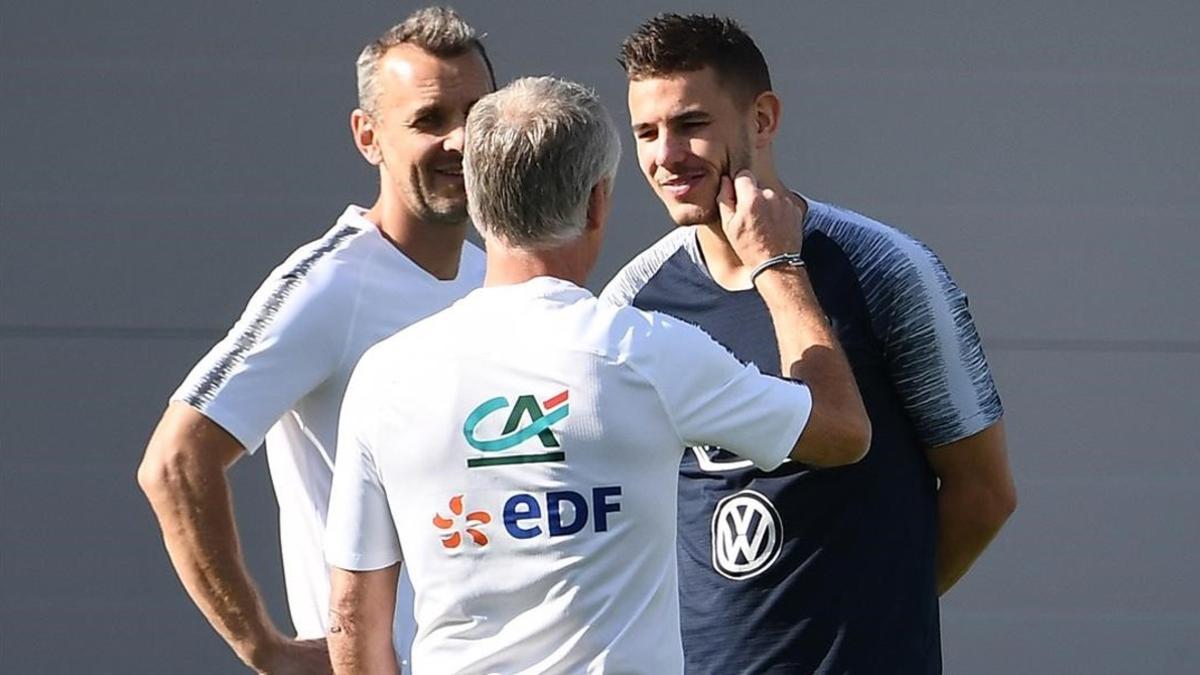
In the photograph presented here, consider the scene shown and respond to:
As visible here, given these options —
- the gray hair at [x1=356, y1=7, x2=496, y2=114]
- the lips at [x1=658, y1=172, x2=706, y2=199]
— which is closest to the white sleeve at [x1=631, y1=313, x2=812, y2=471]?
the lips at [x1=658, y1=172, x2=706, y2=199]

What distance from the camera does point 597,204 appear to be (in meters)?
2.24

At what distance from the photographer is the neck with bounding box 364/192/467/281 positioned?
295 cm

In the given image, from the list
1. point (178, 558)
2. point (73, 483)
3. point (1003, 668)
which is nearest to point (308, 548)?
point (178, 558)

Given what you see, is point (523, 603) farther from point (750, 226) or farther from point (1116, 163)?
point (1116, 163)

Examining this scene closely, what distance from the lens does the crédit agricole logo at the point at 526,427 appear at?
215 centimetres

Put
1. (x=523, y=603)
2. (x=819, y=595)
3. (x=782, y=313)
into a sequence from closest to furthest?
(x=523, y=603)
(x=782, y=313)
(x=819, y=595)

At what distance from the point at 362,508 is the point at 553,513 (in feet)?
0.79

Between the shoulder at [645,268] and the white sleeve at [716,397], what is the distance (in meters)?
0.72

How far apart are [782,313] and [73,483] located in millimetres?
2705

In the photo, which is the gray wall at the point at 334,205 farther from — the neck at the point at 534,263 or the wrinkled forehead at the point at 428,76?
the neck at the point at 534,263

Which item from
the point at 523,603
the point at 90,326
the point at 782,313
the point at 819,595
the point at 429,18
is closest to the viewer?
the point at 523,603

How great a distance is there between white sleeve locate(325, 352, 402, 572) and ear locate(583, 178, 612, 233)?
1.01 feet

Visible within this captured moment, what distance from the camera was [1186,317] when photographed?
4723 mm

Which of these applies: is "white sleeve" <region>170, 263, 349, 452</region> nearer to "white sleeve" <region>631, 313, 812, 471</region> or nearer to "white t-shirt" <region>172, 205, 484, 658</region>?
"white t-shirt" <region>172, 205, 484, 658</region>
